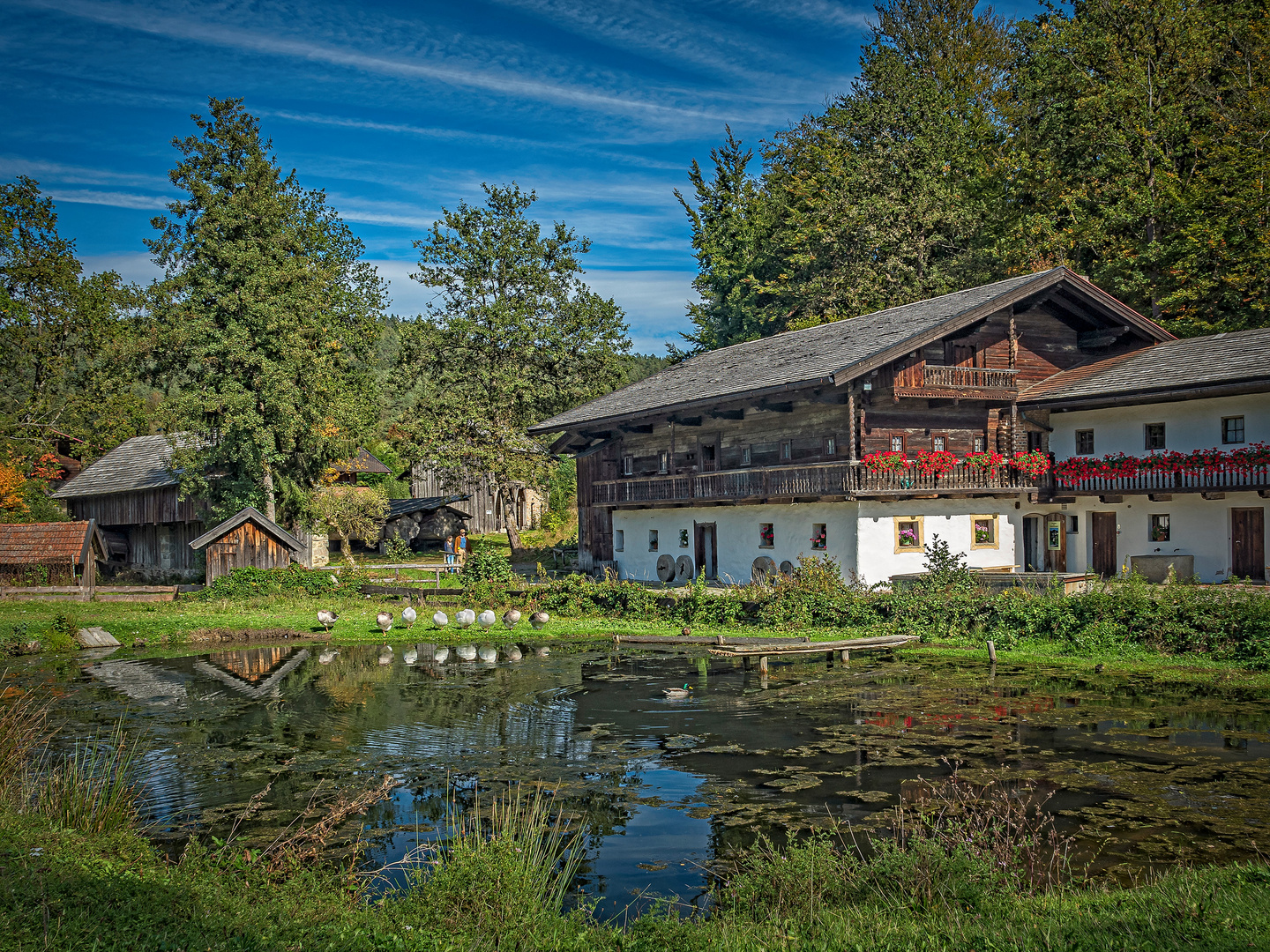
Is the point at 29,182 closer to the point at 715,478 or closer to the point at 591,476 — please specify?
the point at 591,476

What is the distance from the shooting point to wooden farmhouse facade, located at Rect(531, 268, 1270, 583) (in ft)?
100

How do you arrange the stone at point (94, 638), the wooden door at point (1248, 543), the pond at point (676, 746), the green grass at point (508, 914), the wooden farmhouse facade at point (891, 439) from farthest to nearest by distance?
the wooden farmhouse facade at point (891, 439)
the wooden door at point (1248, 543)
the stone at point (94, 638)
the pond at point (676, 746)
the green grass at point (508, 914)

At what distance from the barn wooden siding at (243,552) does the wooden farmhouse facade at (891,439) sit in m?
13.2

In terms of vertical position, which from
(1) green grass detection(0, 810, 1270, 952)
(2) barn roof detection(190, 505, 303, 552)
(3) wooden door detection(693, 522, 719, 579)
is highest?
(2) barn roof detection(190, 505, 303, 552)

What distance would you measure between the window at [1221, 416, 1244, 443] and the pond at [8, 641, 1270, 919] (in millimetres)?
13862

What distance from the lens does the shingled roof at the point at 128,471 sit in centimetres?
4684

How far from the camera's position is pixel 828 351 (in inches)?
1310

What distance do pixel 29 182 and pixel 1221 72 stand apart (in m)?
59.4

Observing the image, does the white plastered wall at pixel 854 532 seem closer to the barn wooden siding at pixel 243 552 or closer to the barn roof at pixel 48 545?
the barn wooden siding at pixel 243 552

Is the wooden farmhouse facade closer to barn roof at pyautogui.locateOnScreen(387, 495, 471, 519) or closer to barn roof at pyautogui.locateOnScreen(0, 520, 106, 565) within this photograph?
barn roof at pyautogui.locateOnScreen(0, 520, 106, 565)

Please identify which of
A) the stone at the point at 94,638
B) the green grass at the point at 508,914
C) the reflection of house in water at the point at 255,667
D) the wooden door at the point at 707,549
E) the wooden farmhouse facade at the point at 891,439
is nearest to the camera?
the green grass at the point at 508,914

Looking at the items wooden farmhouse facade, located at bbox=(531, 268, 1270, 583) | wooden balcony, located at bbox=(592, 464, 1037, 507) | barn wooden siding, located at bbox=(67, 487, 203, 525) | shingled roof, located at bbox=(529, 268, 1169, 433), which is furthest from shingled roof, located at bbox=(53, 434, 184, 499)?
wooden balcony, located at bbox=(592, 464, 1037, 507)

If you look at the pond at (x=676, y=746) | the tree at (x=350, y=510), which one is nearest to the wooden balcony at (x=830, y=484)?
the pond at (x=676, y=746)

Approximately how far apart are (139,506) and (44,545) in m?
13.5
